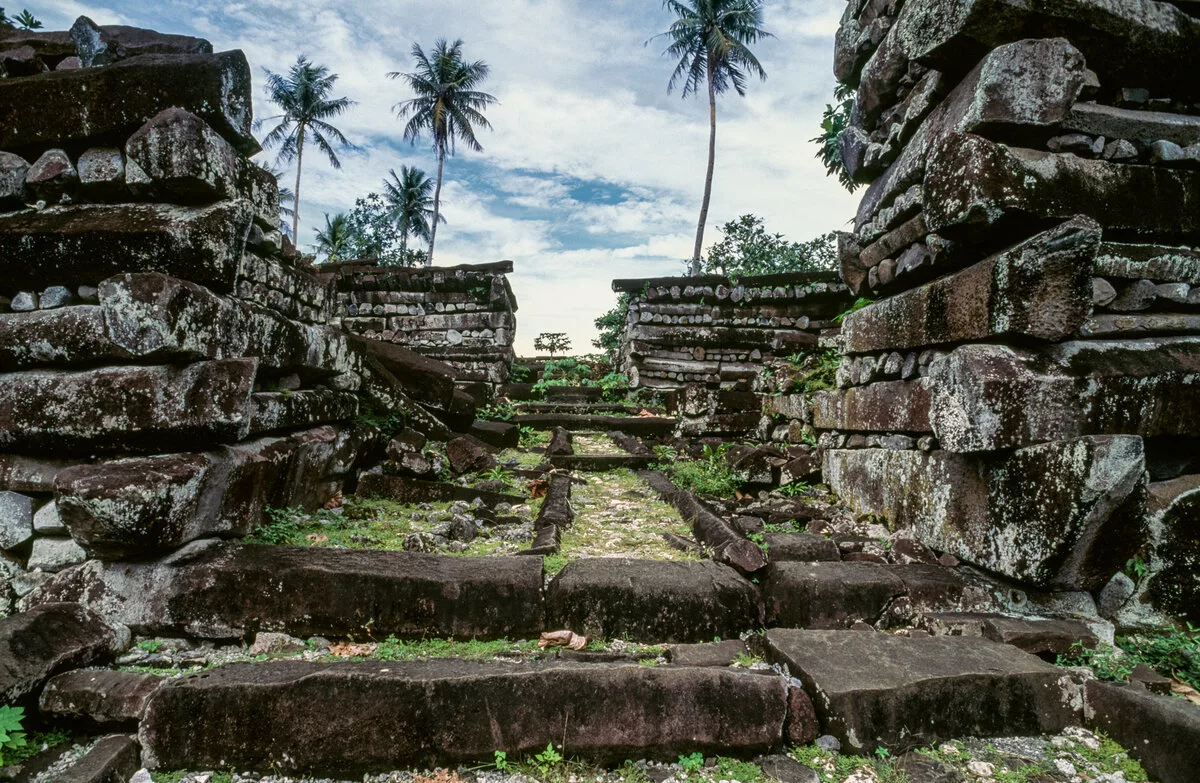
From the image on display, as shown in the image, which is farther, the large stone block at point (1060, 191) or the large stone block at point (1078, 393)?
the large stone block at point (1060, 191)

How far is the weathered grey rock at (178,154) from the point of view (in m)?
2.59

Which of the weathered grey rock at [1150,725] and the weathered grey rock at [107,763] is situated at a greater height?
the weathered grey rock at [1150,725]

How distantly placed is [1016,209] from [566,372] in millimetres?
10929

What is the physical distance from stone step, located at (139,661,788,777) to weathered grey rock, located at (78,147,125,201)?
2.44m

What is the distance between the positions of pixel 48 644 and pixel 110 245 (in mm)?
1706

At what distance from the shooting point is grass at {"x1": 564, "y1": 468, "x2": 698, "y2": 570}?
128 inches

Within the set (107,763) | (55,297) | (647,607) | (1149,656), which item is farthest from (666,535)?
(55,297)

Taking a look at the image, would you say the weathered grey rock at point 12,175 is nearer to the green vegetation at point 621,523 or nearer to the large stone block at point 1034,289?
the green vegetation at point 621,523

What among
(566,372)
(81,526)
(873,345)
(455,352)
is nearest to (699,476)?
(873,345)

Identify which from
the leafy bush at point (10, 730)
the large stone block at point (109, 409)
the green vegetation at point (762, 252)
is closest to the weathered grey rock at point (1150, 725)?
the leafy bush at point (10, 730)

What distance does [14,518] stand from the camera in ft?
8.11

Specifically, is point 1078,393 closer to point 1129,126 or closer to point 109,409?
point 1129,126

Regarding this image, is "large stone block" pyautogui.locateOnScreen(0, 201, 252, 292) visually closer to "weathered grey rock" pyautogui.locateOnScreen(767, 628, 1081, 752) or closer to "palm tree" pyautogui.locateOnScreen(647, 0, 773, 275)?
"weathered grey rock" pyautogui.locateOnScreen(767, 628, 1081, 752)

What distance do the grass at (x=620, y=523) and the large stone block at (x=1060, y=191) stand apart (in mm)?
2328
